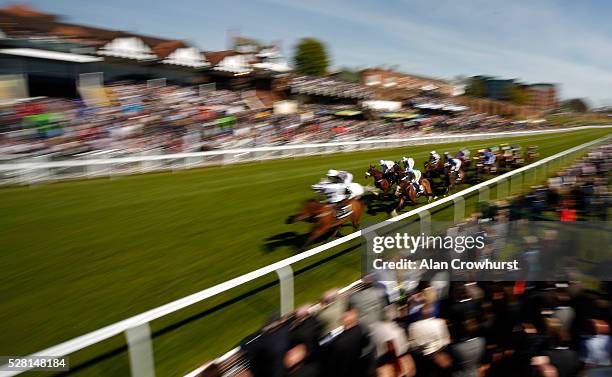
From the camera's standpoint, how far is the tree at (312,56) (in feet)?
231

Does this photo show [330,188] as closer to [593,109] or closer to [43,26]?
[43,26]

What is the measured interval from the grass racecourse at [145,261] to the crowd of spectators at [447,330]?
0.40 metres

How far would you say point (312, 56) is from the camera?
70.6 metres

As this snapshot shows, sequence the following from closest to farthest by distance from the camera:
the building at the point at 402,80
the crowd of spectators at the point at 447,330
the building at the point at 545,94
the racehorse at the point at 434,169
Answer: the crowd of spectators at the point at 447,330, the racehorse at the point at 434,169, the building at the point at 402,80, the building at the point at 545,94

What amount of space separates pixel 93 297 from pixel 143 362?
7.22ft

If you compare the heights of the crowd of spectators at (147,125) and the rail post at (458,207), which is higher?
the crowd of spectators at (147,125)

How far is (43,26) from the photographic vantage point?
683 inches

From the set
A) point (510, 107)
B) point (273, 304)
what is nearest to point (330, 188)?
point (273, 304)

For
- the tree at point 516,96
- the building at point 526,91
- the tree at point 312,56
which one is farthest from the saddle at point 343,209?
the building at point 526,91

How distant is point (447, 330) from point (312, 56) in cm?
7113

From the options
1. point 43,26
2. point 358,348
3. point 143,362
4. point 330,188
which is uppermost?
point 43,26

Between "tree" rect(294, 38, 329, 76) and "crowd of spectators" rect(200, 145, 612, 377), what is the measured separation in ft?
227

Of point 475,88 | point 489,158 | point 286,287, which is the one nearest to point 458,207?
point 286,287

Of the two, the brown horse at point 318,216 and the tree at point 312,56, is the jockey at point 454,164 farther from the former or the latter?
the tree at point 312,56
